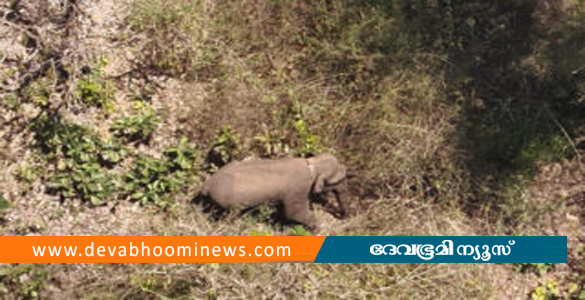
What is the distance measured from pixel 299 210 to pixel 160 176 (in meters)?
1.22

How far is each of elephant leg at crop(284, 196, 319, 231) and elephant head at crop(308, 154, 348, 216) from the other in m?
0.15

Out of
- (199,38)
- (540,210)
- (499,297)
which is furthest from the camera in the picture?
(199,38)

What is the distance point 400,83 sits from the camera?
17.5 ft

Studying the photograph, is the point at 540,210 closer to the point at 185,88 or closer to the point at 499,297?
the point at 499,297

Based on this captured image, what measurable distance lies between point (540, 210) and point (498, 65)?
4.98ft

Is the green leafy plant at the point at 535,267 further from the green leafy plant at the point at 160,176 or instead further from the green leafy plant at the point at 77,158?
the green leafy plant at the point at 77,158

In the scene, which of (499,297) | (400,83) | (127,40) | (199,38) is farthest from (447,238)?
(127,40)

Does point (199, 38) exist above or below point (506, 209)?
above

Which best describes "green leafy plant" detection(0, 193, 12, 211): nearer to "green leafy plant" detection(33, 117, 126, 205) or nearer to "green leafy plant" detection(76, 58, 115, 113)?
"green leafy plant" detection(33, 117, 126, 205)

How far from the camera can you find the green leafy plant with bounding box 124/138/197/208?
4594 millimetres

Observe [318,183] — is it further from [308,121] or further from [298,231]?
[308,121]

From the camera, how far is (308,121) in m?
5.14

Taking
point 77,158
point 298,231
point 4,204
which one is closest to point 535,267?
point 298,231

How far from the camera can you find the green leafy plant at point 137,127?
4.80 metres
